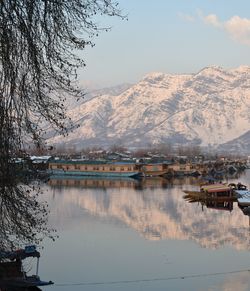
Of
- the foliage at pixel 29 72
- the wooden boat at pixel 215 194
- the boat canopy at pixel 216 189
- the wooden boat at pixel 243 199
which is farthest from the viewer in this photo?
the boat canopy at pixel 216 189

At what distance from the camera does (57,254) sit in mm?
15047

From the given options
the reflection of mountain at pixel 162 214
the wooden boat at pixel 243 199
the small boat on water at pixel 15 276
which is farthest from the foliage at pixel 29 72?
the wooden boat at pixel 243 199

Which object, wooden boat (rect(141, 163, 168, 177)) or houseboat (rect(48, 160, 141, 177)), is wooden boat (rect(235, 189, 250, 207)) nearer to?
houseboat (rect(48, 160, 141, 177))

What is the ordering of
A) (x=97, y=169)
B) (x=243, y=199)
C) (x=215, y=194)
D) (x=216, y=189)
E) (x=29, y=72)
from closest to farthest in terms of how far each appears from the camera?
(x=29, y=72) → (x=243, y=199) → (x=215, y=194) → (x=216, y=189) → (x=97, y=169)

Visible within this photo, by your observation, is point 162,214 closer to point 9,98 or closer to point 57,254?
point 57,254

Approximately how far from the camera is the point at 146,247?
16781 mm

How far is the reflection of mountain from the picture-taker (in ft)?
62.3

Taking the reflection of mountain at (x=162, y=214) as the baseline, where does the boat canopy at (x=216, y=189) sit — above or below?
above

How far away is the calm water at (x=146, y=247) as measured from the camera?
1263cm

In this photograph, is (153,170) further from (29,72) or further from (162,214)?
(29,72)

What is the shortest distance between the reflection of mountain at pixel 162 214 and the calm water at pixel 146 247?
34 millimetres

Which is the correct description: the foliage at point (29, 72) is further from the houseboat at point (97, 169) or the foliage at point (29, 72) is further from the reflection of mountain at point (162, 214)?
the houseboat at point (97, 169)

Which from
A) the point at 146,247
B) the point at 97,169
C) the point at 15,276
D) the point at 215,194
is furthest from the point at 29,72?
the point at 97,169

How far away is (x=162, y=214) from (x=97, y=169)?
3016 cm
